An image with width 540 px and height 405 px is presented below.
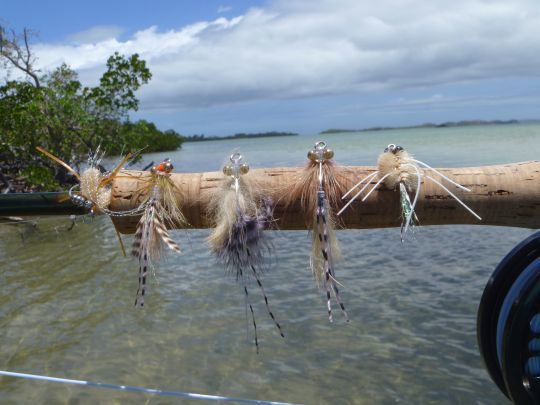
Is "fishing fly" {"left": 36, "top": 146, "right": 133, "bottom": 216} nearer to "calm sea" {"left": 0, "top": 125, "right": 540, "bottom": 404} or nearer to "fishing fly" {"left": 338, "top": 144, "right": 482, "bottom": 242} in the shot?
"fishing fly" {"left": 338, "top": 144, "right": 482, "bottom": 242}

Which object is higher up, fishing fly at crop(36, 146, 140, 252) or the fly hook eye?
the fly hook eye

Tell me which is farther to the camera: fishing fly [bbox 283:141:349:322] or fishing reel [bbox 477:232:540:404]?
fishing fly [bbox 283:141:349:322]

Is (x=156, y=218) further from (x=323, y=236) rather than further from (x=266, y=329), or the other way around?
(x=266, y=329)

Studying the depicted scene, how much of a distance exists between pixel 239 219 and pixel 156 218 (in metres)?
0.29

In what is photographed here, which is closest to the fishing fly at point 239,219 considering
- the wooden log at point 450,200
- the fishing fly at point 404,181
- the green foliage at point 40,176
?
the wooden log at point 450,200

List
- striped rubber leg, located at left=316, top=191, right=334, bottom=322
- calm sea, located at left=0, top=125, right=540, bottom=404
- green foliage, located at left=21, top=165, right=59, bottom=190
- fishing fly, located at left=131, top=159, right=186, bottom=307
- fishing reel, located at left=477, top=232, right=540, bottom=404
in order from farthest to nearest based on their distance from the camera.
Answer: green foliage, located at left=21, top=165, right=59, bottom=190 → calm sea, located at left=0, top=125, right=540, bottom=404 → fishing fly, located at left=131, top=159, right=186, bottom=307 → striped rubber leg, located at left=316, top=191, right=334, bottom=322 → fishing reel, located at left=477, top=232, right=540, bottom=404

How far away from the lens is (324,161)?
1.70 meters

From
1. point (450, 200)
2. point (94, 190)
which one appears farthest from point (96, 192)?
point (450, 200)

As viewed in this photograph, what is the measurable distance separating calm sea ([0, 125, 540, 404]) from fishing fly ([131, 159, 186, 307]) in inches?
41.3

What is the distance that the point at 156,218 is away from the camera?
1743mm

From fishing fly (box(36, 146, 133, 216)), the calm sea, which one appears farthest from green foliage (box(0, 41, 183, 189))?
fishing fly (box(36, 146, 133, 216))

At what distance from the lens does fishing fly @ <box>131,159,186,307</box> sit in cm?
173

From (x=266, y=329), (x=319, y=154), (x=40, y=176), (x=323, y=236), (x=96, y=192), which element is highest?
(x=319, y=154)

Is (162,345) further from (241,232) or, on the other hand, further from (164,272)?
(241,232)
